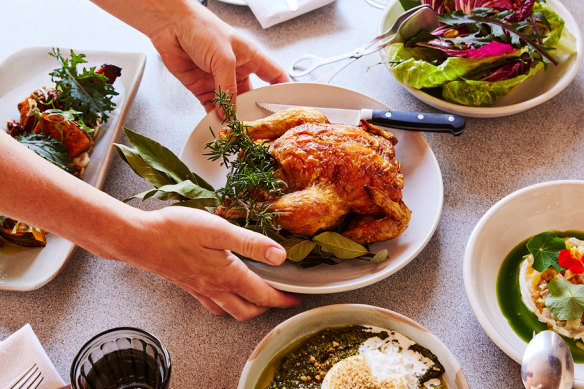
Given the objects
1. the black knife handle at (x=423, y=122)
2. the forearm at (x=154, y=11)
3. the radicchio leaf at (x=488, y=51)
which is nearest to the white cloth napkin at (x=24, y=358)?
the forearm at (x=154, y=11)

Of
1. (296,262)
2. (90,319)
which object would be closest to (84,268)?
(90,319)

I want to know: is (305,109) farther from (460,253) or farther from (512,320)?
(512,320)

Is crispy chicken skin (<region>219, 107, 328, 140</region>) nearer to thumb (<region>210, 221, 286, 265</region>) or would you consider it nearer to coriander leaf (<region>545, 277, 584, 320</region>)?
thumb (<region>210, 221, 286, 265</region>)

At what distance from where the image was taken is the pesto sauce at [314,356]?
1.21 meters

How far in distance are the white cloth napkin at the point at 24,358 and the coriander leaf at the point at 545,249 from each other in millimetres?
1192

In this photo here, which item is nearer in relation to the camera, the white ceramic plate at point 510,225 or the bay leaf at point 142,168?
the white ceramic plate at point 510,225

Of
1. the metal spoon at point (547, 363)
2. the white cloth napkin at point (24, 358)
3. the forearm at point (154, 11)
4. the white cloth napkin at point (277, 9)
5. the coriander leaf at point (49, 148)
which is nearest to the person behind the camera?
the metal spoon at point (547, 363)

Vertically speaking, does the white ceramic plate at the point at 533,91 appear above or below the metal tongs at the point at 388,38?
below

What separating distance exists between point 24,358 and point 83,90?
0.85 m

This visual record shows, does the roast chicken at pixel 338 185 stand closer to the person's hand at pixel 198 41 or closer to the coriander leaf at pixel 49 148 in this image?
the person's hand at pixel 198 41

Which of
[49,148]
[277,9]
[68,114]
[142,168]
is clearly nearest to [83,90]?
[68,114]

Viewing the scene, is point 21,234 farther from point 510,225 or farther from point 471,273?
point 510,225

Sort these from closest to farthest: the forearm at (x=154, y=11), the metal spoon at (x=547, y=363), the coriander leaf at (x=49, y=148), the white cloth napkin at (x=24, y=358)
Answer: the metal spoon at (x=547, y=363) → the white cloth napkin at (x=24, y=358) → the coriander leaf at (x=49, y=148) → the forearm at (x=154, y=11)

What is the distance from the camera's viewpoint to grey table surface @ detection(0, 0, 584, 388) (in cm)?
136
